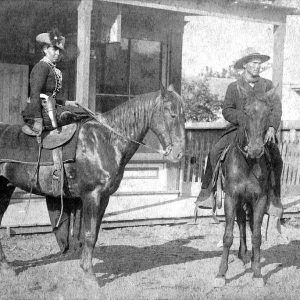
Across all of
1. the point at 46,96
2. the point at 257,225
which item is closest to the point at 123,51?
the point at 46,96

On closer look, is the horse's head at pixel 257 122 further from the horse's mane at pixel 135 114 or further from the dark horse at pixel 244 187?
the horse's mane at pixel 135 114

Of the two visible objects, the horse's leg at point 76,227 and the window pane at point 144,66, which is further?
the window pane at point 144,66

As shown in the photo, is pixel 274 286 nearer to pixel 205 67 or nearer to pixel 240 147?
pixel 240 147

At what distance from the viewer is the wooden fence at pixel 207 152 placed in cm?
1091

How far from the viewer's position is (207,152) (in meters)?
11.8

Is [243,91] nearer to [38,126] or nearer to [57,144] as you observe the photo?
[57,144]

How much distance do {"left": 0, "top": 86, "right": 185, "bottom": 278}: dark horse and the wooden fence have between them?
17.3 feet

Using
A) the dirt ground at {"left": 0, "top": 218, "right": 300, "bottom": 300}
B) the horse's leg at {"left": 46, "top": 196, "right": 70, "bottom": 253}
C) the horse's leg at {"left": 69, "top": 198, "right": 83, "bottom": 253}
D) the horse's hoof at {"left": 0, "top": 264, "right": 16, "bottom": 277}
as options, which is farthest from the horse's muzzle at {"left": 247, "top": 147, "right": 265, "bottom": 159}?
the horse's hoof at {"left": 0, "top": 264, "right": 16, "bottom": 277}

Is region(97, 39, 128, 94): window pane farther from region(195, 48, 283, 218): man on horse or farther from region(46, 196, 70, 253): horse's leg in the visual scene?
region(46, 196, 70, 253): horse's leg

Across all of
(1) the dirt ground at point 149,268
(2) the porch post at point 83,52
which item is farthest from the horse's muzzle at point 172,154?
(2) the porch post at point 83,52

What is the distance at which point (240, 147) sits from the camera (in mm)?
6426

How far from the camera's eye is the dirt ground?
19.6ft

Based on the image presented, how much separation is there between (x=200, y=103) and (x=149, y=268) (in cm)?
2328

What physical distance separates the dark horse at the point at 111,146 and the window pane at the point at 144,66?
24.2ft
